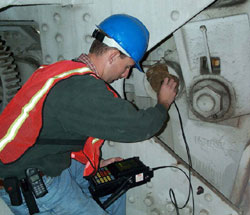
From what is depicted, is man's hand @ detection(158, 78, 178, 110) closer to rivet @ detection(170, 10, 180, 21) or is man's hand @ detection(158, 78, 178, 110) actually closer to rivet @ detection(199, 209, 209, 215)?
rivet @ detection(170, 10, 180, 21)

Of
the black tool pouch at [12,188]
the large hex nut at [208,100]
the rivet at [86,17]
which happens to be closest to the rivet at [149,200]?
the large hex nut at [208,100]

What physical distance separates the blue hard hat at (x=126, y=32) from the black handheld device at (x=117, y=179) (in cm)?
64

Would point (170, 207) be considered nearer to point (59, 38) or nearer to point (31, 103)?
point (31, 103)

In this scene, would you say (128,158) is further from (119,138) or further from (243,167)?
(243,167)

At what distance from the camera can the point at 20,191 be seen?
144 centimetres

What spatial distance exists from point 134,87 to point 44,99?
0.91 metres

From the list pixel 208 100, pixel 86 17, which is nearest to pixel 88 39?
pixel 86 17

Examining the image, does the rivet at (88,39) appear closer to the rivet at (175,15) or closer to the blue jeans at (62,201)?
the rivet at (175,15)

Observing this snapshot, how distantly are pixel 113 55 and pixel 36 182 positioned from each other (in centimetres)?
72

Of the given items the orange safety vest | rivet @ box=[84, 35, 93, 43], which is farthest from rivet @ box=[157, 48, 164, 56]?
the orange safety vest

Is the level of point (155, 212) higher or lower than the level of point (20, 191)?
lower

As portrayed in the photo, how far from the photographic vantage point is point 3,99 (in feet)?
6.82

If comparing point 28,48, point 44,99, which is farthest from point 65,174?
point 28,48

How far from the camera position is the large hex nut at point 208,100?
1.60 meters
